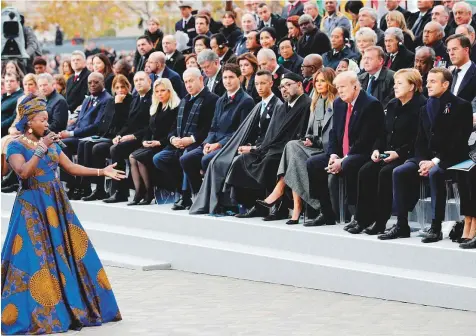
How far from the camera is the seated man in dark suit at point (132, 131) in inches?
614

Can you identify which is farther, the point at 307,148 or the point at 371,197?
the point at 307,148

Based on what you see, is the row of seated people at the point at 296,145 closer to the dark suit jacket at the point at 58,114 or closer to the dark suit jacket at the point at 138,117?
the dark suit jacket at the point at 138,117

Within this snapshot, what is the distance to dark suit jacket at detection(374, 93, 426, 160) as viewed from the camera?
39.7 feet

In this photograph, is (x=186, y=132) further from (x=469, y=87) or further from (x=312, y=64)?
(x=469, y=87)

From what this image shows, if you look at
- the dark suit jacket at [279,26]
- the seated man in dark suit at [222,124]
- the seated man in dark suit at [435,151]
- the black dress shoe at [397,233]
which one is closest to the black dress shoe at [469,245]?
the seated man in dark suit at [435,151]

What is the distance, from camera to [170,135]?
15.0 meters

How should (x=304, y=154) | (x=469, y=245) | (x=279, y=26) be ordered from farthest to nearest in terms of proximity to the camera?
(x=279, y=26) → (x=304, y=154) → (x=469, y=245)

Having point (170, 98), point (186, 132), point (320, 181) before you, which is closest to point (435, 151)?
point (320, 181)

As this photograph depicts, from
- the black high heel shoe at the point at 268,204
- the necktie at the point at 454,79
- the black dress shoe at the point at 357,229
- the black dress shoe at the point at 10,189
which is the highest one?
the necktie at the point at 454,79

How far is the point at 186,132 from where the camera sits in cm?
1480

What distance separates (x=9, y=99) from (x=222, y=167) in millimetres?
5325

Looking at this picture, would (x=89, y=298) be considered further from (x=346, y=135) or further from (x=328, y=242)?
(x=346, y=135)

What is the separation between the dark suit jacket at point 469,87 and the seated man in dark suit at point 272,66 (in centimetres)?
289

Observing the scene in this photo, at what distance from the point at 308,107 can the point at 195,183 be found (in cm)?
188
